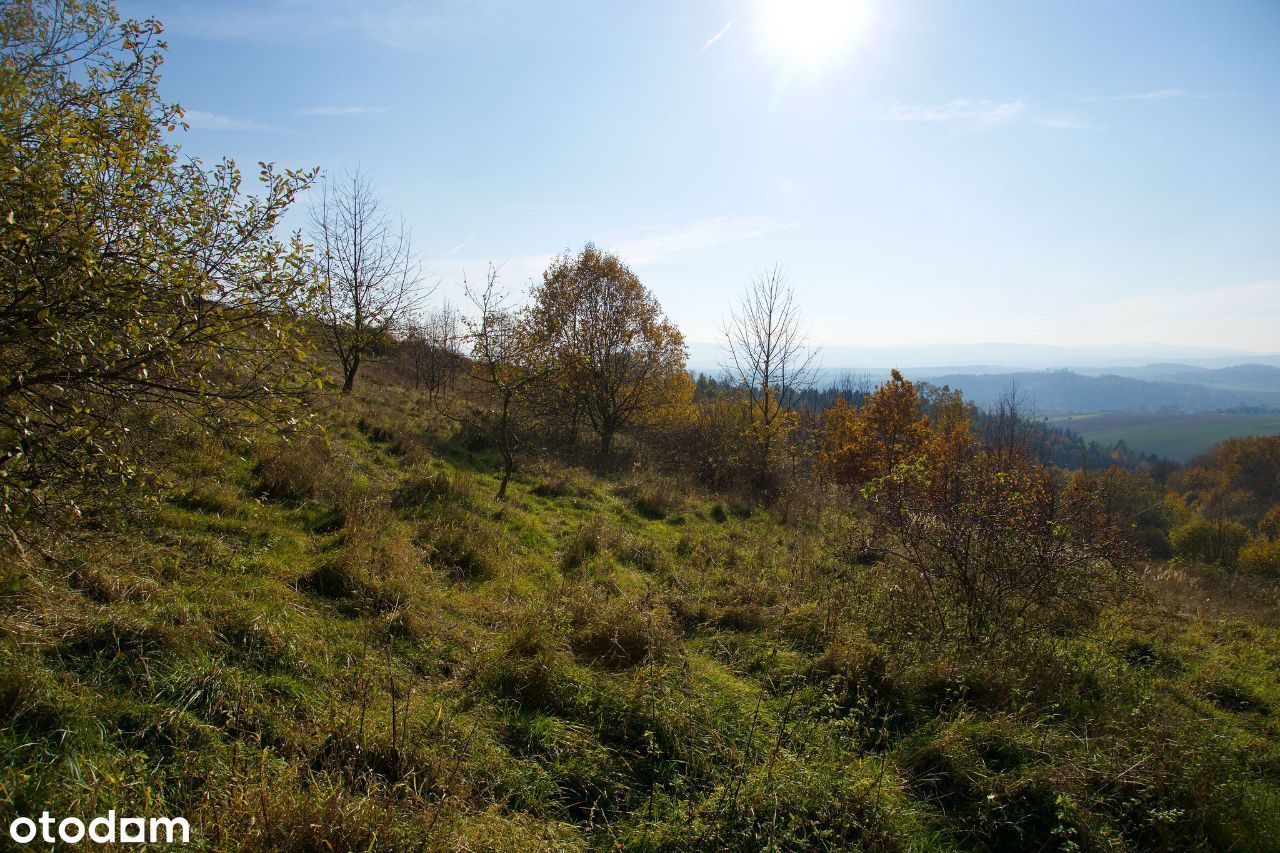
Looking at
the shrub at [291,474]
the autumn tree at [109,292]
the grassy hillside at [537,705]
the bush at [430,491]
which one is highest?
the autumn tree at [109,292]

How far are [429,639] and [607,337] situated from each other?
18.9 m

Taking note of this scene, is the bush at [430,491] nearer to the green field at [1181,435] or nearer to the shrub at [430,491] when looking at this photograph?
the shrub at [430,491]

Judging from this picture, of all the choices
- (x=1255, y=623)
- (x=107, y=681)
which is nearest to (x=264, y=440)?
(x=107, y=681)

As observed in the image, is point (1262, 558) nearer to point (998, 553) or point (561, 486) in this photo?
point (998, 553)

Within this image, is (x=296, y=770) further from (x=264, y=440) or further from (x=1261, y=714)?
(x=1261, y=714)

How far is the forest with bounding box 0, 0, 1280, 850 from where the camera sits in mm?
3209

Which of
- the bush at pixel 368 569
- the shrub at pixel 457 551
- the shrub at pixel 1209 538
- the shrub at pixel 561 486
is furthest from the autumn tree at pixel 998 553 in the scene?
the shrub at pixel 1209 538

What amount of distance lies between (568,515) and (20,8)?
10.4m

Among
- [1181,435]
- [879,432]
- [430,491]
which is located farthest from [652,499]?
[1181,435]

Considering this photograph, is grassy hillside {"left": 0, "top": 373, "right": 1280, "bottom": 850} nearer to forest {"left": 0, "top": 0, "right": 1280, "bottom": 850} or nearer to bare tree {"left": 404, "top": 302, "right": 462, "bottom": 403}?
forest {"left": 0, "top": 0, "right": 1280, "bottom": 850}

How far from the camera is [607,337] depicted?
23.1 meters

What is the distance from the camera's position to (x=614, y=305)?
23.4 metres

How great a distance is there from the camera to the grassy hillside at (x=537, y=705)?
9.80 ft

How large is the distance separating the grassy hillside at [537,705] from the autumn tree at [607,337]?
15.5 m
